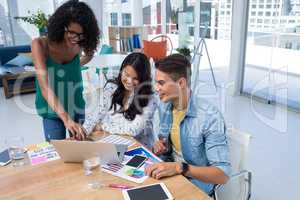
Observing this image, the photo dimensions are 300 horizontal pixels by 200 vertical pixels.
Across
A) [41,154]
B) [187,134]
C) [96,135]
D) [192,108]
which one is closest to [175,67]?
[192,108]

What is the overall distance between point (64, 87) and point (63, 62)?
177mm

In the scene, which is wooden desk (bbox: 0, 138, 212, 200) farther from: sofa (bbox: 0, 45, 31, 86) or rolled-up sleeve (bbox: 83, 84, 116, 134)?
sofa (bbox: 0, 45, 31, 86)

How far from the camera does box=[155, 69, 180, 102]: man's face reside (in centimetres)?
143

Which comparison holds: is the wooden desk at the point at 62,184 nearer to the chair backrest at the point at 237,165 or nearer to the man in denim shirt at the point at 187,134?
the man in denim shirt at the point at 187,134

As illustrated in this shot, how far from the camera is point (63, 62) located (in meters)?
1.89

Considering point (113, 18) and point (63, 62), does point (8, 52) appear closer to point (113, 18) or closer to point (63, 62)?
point (113, 18)

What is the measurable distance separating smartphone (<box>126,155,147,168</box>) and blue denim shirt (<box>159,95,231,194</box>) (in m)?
0.23

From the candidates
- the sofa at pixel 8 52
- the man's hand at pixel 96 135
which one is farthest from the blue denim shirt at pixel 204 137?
the sofa at pixel 8 52

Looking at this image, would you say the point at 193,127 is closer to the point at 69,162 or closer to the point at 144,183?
the point at 144,183

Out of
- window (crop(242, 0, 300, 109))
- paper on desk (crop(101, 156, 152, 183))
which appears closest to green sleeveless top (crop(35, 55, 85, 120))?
paper on desk (crop(101, 156, 152, 183))

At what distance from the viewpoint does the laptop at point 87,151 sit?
1295 millimetres

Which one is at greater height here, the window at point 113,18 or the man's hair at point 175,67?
the window at point 113,18

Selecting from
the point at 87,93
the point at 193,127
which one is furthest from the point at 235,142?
the point at 87,93

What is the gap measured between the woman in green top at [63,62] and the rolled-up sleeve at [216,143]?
2.31 feet
